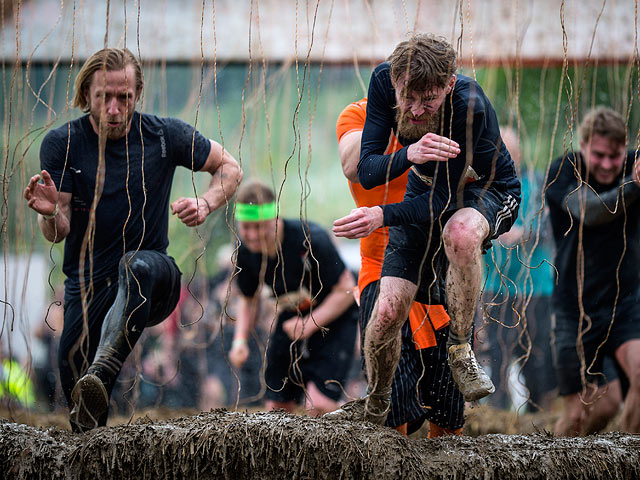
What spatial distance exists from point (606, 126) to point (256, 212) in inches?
80.1

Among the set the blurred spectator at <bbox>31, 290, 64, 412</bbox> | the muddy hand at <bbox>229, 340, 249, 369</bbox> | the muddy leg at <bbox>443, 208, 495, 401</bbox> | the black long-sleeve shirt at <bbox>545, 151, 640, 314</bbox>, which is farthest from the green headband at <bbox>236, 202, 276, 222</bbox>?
the blurred spectator at <bbox>31, 290, 64, 412</bbox>

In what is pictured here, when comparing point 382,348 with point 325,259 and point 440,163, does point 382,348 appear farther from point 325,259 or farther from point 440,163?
point 325,259

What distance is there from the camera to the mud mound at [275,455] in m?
3.19

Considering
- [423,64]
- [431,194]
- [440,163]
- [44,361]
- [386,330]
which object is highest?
[423,64]

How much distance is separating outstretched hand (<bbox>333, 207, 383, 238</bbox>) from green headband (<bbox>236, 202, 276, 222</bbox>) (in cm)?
172

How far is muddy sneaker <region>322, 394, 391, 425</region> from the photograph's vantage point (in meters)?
3.36

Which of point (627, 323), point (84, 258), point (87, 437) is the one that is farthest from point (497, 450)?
point (84, 258)

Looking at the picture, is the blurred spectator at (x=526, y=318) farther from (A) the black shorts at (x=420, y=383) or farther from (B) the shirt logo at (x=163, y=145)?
(B) the shirt logo at (x=163, y=145)

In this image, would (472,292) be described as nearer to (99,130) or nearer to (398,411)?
(398,411)

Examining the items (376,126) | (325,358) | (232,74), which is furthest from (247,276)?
(232,74)

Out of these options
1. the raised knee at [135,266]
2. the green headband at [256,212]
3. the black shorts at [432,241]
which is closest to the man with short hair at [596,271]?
the black shorts at [432,241]

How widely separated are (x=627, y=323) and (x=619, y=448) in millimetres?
1019

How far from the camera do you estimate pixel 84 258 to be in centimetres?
366

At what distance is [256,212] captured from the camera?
474 cm
